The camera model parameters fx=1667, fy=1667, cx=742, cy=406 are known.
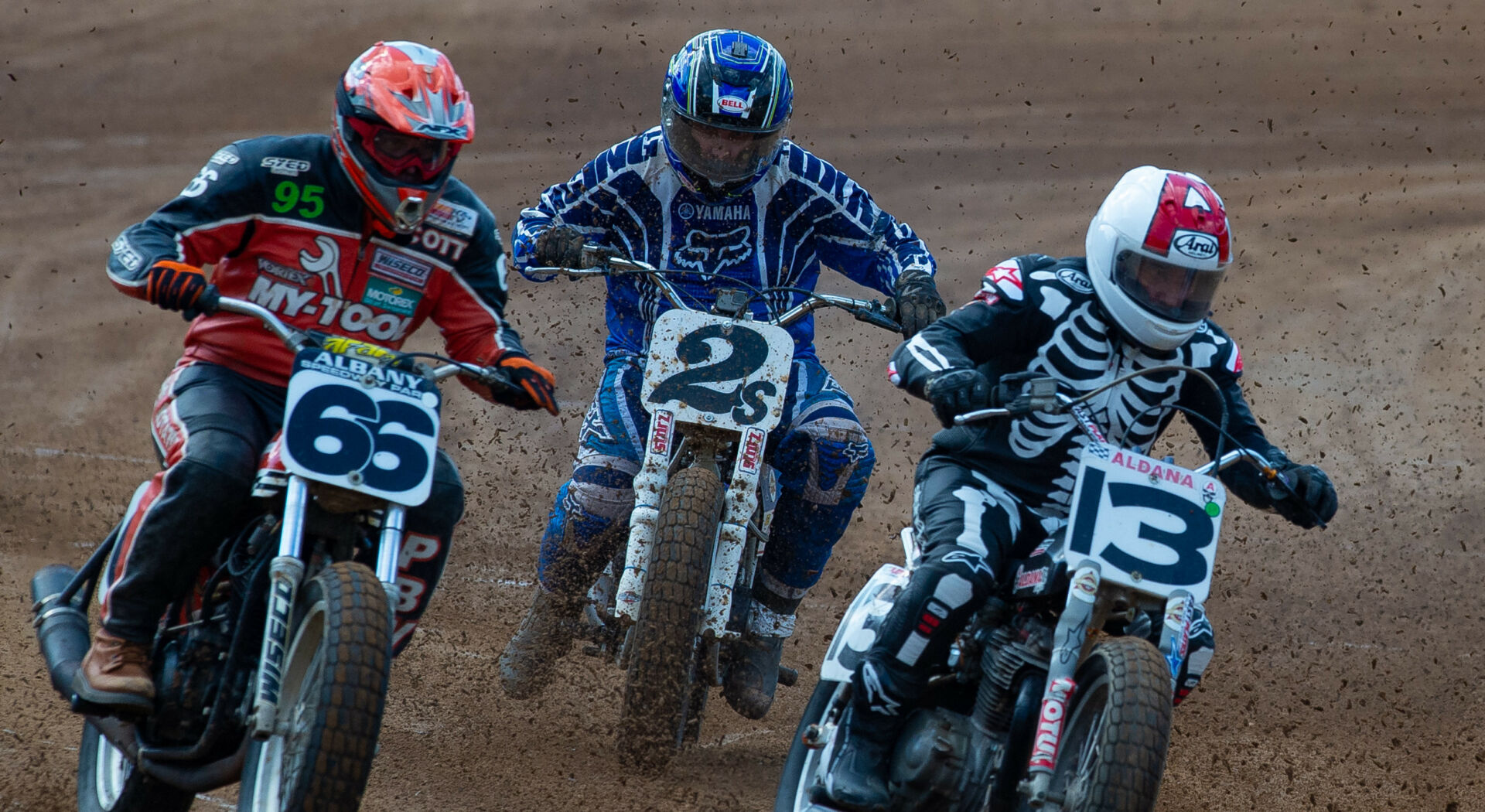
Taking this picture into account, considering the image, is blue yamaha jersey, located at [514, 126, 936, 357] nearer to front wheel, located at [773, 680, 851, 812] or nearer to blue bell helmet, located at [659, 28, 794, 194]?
blue bell helmet, located at [659, 28, 794, 194]

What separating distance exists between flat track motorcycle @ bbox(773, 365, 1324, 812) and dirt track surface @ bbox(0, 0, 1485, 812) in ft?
3.75

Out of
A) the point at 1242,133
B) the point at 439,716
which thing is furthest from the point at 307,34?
the point at 439,716

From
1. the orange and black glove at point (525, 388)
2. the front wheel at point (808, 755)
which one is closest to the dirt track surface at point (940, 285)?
the front wheel at point (808, 755)

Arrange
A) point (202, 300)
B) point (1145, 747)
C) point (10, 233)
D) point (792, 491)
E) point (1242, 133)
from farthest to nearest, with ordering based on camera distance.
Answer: point (1242, 133) < point (10, 233) < point (792, 491) < point (202, 300) < point (1145, 747)

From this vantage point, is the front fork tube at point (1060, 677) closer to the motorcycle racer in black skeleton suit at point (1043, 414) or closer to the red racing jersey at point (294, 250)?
the motorcycle racer in black skeleton suit at point (1043, 414)

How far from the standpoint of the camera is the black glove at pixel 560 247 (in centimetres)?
618

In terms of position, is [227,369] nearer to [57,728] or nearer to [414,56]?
[414,56]

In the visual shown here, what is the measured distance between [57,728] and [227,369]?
1785 mm

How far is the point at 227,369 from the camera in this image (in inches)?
193

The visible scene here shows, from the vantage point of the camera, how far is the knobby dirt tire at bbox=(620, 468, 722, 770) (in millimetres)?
5434

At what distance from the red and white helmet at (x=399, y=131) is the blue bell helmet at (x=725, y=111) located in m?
1.61

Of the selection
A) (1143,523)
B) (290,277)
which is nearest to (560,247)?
(290,277)

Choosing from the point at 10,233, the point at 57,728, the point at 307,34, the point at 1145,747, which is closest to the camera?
the point at 1145,747

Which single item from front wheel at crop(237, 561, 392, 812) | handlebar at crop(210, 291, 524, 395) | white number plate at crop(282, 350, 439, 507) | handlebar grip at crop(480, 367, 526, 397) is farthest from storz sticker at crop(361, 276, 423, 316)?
front wheel at crop(237, 561, 392, 812)
